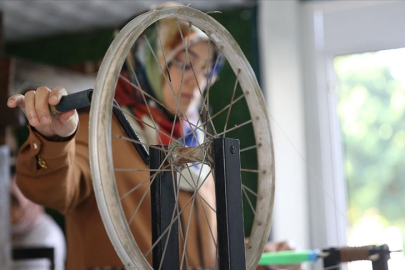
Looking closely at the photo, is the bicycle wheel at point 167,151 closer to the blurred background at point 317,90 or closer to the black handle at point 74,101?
the black handle at point 74,101

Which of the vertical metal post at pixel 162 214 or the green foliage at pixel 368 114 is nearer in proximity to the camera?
the vertical metal post at pixel 162 214

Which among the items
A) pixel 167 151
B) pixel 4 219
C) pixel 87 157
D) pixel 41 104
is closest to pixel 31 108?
pixel 41 104

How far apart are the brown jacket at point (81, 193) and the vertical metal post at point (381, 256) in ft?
1.32

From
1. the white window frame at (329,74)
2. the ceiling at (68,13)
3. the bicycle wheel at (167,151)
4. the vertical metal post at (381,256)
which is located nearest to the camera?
the bicycle wheel at (167,151)

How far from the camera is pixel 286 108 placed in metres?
2.38

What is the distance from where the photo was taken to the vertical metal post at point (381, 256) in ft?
3.32

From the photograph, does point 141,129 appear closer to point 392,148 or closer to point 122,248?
point 122,248

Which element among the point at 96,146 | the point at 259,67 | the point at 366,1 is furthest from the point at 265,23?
the point at 96,146

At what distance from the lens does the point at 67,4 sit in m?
2.49

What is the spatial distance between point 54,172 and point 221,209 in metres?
0.32

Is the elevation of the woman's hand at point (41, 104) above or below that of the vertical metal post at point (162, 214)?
above

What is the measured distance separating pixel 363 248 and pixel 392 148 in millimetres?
1665

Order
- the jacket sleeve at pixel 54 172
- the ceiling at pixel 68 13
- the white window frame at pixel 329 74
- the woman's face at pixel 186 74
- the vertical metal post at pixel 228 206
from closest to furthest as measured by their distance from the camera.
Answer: the vertical metal post at pixel 228 206, the jacket sleeve at pixel 54 172, the woman's face at pixel 186 74, the white window frame at pixel 329 74, the ceiling at pixel 68 13

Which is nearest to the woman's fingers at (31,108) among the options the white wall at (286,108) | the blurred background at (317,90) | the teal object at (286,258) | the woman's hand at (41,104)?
the woman's hand at (41,104)
